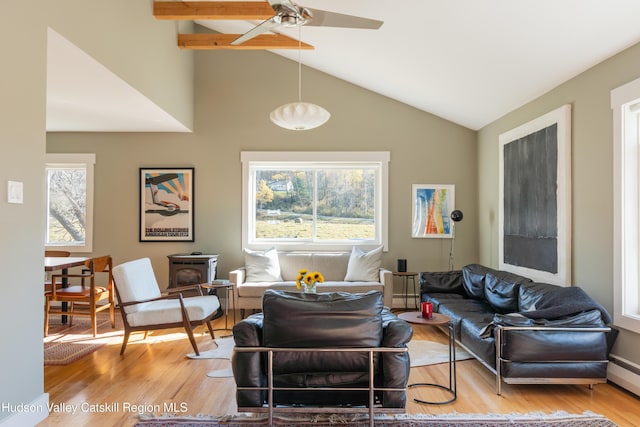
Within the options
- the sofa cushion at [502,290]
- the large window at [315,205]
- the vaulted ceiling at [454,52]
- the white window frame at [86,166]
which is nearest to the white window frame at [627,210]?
the vaulted ceiling at [454,52]

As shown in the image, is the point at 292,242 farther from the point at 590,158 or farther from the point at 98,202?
the point at 590,158

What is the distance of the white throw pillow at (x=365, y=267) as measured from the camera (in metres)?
6.05

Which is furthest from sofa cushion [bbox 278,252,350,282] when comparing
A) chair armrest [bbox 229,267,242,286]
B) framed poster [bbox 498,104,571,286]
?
framed poster [bbox 498,104,571,286]

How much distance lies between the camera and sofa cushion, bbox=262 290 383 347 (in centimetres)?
252

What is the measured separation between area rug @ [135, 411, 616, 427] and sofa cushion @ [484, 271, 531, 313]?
4.62ft

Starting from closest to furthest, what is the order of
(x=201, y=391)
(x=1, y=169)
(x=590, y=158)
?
(x=1, y=169), (x=201, y=391), (x=590, y=158)

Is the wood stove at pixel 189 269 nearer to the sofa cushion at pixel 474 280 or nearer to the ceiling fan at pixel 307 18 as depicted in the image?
the sofa cushion at pixel 474 280

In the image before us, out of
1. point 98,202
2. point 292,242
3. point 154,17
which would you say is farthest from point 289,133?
point 98,202

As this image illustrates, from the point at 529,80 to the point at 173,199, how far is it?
4.85 meters

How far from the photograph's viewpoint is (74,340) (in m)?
4.85

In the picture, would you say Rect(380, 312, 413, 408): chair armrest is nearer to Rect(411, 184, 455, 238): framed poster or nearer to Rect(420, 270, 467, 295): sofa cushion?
Rect(420, 270, 467, 295): sofa cushion

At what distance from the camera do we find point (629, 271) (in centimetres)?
343

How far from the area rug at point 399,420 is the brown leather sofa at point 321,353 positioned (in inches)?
11.0

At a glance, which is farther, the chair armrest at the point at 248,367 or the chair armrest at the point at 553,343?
the chair armrest at the point at 553,343
